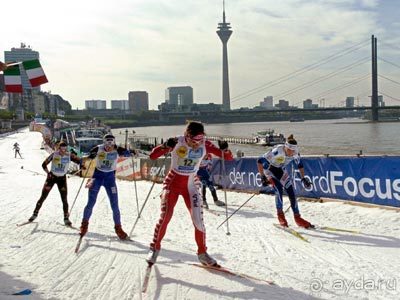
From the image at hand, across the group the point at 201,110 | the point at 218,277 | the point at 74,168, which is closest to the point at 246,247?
the point at 218,277

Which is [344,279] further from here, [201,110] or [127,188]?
[201,110]

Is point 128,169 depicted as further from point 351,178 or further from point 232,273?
point 232,273

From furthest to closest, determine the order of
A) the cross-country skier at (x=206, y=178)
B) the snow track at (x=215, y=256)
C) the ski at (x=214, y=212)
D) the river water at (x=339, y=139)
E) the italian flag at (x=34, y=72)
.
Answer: the river water at (x=339, y=139) < the cross-country skier at (x=206, y=178) < the italian flag at (x=34, y=72) < the ski at (x=214, y=212) < the snow track at (x=215, y=256)

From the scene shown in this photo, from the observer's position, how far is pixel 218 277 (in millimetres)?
6391

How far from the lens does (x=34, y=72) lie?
13.7 metres

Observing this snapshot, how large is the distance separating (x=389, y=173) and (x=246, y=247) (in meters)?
5.30

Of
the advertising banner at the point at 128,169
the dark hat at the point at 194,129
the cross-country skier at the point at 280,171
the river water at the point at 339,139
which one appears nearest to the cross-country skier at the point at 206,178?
the cross-country skier at the point at 280,171

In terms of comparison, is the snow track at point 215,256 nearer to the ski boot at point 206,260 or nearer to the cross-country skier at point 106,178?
the ski boot at point 206,260

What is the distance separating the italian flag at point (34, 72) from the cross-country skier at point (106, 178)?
209 inches

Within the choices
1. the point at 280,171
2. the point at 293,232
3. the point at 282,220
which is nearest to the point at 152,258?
the point at 293,232

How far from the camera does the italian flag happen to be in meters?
13.6

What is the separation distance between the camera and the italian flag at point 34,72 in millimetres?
13578

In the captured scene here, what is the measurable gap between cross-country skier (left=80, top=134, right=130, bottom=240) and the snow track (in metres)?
0.45

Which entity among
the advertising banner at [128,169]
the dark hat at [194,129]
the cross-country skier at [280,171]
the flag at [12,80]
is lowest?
the advertising banner at [128,169]
